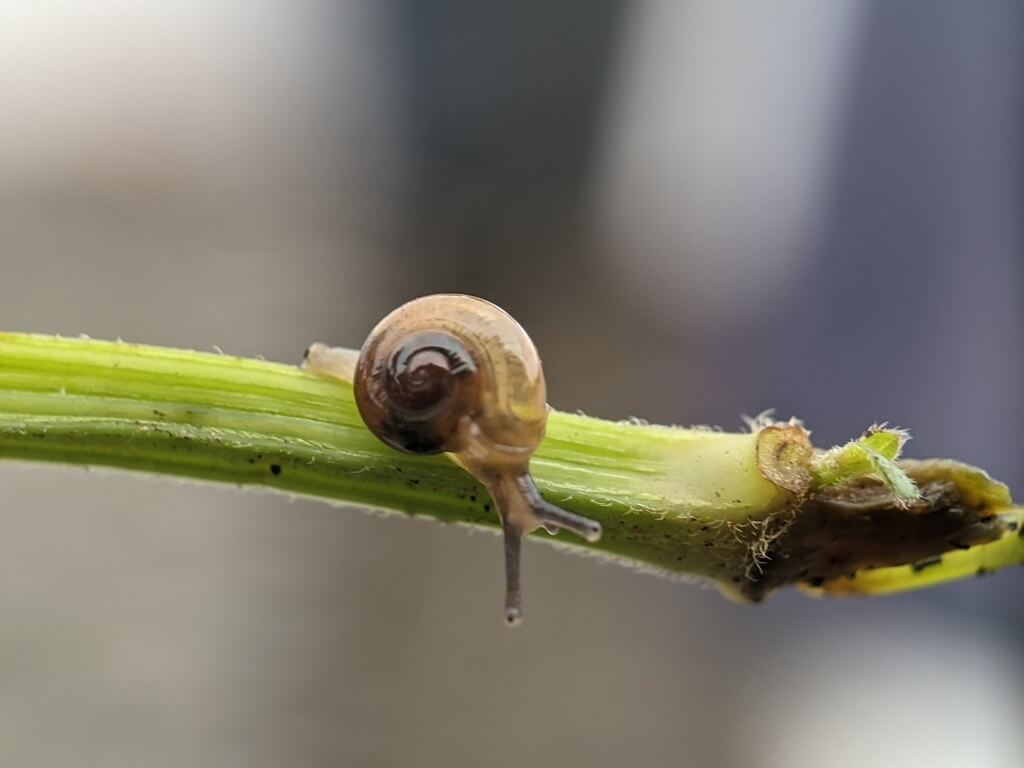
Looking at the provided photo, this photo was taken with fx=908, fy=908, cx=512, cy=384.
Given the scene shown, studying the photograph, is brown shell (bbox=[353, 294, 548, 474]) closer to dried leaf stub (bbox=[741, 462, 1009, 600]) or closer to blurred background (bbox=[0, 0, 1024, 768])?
dried leaf stub (bbox=[741, 462, 1009, 600])

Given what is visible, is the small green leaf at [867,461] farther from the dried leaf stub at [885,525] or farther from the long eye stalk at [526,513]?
the long eye stalk at [526,513]

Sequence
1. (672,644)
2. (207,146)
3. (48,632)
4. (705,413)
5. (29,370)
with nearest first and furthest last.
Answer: (29,370), (48,632), (672,644), (705,413), (207,146)

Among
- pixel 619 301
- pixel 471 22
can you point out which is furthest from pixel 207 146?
pixel 619 301

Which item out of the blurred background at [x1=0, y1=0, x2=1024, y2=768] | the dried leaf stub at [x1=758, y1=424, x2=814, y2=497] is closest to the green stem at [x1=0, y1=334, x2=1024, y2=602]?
the dried leaf stub at [x1=758, y1=424, x2=814, y2=497]

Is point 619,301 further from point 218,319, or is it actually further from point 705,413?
point 218,319

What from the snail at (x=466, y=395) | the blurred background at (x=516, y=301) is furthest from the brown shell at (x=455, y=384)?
the blurred background at (x=516, y=301)

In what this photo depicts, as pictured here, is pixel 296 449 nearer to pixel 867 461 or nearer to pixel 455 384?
pixel 455 384

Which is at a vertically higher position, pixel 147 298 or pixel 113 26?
pixel 113 26

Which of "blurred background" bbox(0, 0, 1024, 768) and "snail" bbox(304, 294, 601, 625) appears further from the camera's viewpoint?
"blurred background" bbox(0, 0, 1024, 768)
